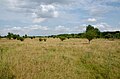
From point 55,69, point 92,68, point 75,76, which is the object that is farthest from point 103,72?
point 55,69

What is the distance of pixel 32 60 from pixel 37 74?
2777 mm

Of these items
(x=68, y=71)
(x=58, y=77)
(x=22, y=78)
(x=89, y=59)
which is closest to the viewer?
(x=22, y=78)

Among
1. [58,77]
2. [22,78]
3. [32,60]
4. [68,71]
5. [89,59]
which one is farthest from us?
[89,59]

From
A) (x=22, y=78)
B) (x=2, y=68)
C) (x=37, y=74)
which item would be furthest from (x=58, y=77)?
(x=2, y=68)

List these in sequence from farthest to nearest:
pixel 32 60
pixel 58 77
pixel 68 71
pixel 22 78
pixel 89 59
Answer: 1. pixel 89 59
2. pixel 32 60
3. pixel 68 71
4. pixel 58 77
5. pixel 22 78

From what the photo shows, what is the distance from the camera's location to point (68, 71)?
40.8ft

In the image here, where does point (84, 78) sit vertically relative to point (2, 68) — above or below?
below

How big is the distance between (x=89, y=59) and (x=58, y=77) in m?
5.30

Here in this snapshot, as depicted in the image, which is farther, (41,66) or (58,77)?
(41,66)

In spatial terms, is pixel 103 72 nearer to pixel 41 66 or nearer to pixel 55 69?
pixel 55 69

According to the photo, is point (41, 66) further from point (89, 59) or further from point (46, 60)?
point (89, 59)

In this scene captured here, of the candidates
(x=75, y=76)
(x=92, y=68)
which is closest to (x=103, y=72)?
(x=92, y=68)

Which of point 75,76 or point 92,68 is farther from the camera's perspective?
point 92,68

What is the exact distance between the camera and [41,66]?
1284cm
